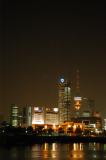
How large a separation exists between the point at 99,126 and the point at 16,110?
31251mm

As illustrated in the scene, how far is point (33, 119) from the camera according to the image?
178 metres

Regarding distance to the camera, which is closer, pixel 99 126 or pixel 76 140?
pixel 76 140

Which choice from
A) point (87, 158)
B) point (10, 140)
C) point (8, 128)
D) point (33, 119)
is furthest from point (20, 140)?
point (33, 119)

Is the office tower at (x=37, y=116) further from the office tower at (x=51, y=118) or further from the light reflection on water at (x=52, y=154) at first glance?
the light reflection on water at (x=52, y=154)

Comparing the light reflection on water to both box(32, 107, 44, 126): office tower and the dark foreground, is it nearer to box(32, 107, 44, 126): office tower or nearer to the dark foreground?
the dark foreground

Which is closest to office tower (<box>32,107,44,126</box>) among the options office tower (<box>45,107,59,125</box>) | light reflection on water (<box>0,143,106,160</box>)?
office tower (<box>45,107,59,125</box>)

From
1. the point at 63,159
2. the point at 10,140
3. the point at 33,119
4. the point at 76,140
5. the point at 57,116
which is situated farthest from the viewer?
the point at 57,116

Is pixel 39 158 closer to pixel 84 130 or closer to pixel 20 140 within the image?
pixel 20 140

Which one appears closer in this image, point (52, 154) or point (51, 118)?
point (52, 154)

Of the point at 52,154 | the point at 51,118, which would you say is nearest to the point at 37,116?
the point at 51,118

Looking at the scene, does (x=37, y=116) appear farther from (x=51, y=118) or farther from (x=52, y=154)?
(x=52, y=154)

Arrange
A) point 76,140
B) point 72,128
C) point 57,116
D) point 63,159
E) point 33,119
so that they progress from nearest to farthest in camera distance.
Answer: point 63,159 < point 76,140 < point 72,128 < point 33,119 < point 57,116

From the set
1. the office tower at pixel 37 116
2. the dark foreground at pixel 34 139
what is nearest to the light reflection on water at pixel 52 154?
the dark foreground at pixel 34 139

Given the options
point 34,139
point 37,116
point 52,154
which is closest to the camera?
point 52,154
